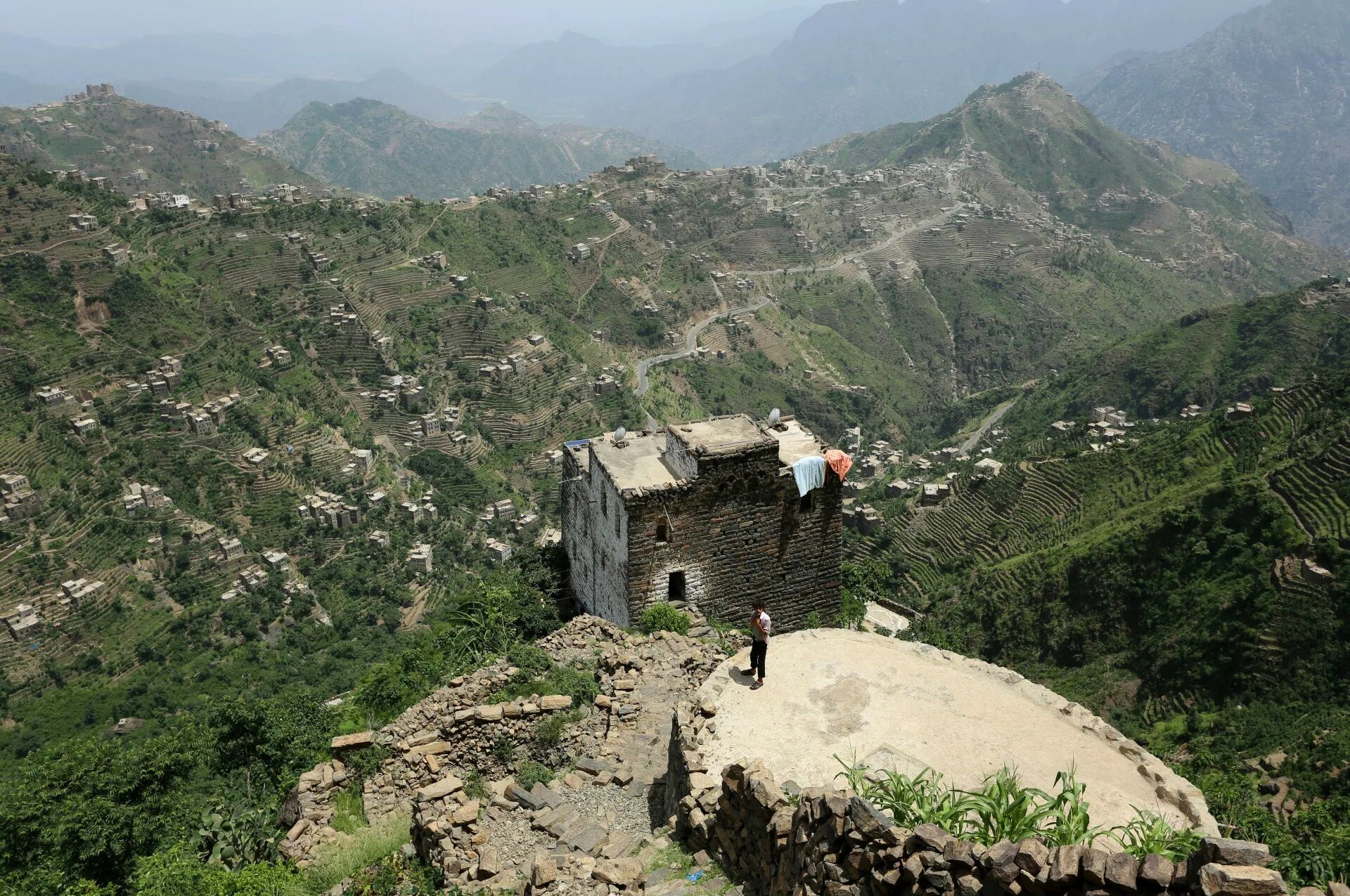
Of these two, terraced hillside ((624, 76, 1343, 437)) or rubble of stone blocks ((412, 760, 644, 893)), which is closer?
rubble of stone blocks ((412, 760, 644, 893))

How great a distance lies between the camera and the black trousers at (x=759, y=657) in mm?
9859

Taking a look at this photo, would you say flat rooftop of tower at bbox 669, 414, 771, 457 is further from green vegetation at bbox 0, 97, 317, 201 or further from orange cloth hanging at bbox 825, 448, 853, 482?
green vegetation at bbox 0, 97, 317, 201

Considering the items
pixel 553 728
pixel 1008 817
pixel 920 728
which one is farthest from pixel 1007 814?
pixel 553 728

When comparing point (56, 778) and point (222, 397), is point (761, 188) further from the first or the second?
point (56, 778)

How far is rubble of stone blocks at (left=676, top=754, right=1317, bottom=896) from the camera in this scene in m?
4.54

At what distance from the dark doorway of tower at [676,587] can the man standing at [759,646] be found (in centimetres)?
492

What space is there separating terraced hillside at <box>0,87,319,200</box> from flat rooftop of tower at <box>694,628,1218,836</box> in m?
159

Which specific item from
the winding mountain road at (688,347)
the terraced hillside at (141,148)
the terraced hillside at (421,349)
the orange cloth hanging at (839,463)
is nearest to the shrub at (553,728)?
the orange cloth hanging at (839,463)

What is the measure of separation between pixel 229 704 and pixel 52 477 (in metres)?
46.7

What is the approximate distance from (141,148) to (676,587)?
17931 cm

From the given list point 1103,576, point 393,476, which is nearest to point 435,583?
point 393,476

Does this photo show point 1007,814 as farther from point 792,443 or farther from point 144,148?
point 144,148

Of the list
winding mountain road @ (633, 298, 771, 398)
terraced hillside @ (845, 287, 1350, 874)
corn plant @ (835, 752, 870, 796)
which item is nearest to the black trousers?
corn plant @ (835, 752, 870, 796)

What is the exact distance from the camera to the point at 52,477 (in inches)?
1959
